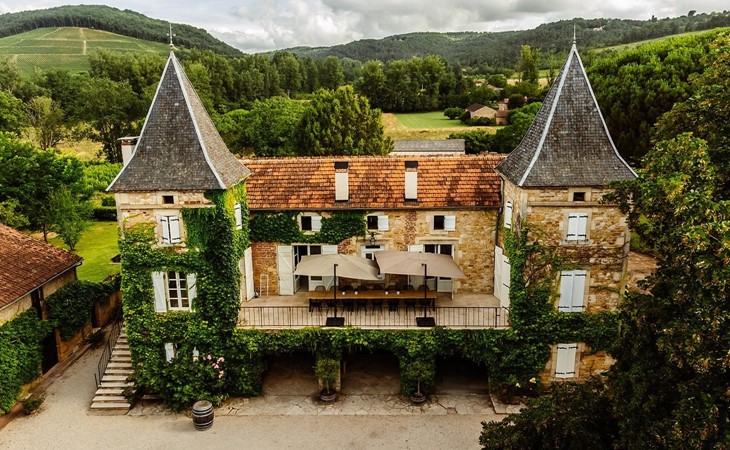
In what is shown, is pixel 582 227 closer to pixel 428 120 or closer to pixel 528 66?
pixel 428 120

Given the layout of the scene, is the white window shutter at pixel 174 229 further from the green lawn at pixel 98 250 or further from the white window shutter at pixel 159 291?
the green lawn at pixel 98 250

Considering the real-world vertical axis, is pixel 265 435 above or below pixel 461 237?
below

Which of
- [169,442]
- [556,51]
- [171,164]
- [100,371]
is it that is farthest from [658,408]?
[556,51]

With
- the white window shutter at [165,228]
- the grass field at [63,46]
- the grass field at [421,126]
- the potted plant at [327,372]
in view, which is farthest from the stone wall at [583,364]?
the grass field at [63,46]

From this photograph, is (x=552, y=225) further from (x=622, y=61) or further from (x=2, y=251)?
(x=622, y=61)

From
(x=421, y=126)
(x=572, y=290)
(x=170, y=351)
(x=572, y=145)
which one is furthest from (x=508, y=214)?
(x=421, y=126)

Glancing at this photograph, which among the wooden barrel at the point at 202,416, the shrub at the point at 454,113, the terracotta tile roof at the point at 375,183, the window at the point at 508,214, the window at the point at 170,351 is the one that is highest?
Result: the shrub at the point at 454,113

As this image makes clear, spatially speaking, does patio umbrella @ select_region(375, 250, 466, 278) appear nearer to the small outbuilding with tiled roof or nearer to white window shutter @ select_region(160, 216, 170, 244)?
white window shutter @ select_region(160, 216, 170, 244)
